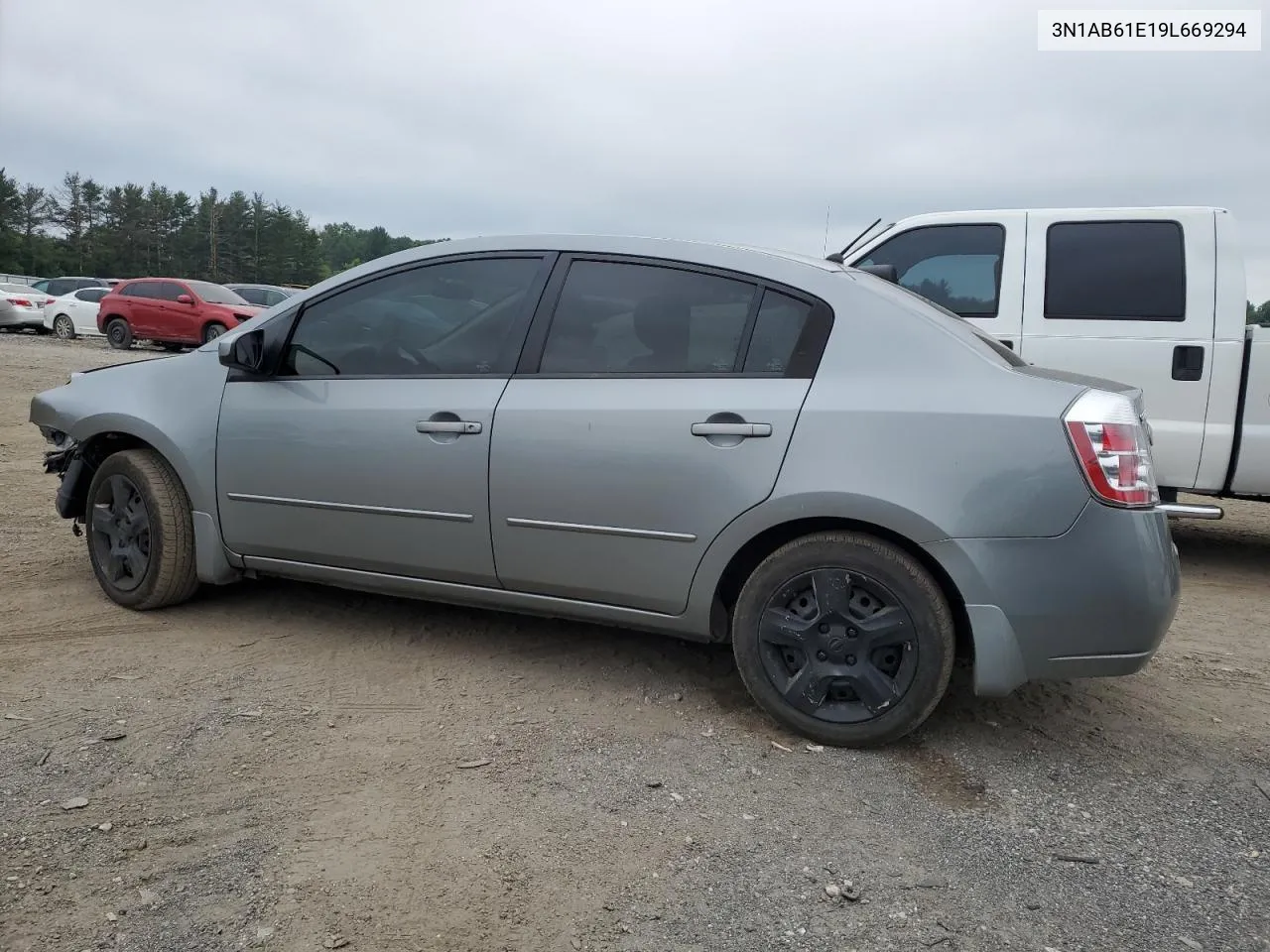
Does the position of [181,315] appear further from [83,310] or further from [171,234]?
[171,234]

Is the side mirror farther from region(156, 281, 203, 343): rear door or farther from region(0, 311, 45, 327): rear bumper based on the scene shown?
region(0, 311, 45, 327): rear bumper

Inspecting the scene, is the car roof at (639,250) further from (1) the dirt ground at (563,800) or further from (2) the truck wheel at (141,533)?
Result: (1) the dirt ground at (563,800)

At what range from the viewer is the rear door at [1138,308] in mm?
5422

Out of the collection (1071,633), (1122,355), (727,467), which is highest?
(1122,355)

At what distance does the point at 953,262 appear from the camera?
5973mm

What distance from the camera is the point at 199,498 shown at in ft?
13.2

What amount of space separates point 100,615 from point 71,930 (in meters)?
2.28

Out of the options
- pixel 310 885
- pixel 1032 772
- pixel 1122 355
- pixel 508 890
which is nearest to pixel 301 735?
pixel 310 885

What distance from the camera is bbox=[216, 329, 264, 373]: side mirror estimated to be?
12.6ft

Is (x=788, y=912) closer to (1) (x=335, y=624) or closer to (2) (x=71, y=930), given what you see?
(2) (x=71, y=930)

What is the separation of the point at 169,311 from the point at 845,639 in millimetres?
20306

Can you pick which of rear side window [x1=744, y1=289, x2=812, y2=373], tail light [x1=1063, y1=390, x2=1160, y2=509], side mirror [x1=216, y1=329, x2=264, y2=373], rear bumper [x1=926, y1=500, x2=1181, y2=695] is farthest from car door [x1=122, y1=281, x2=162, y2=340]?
tail light [x1=1063, y1=390, x2=1160, y2=509]

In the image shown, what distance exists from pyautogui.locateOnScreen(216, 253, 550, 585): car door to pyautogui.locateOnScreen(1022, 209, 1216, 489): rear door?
3.50m

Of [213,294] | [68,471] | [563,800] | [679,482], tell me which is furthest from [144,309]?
[563,800]
